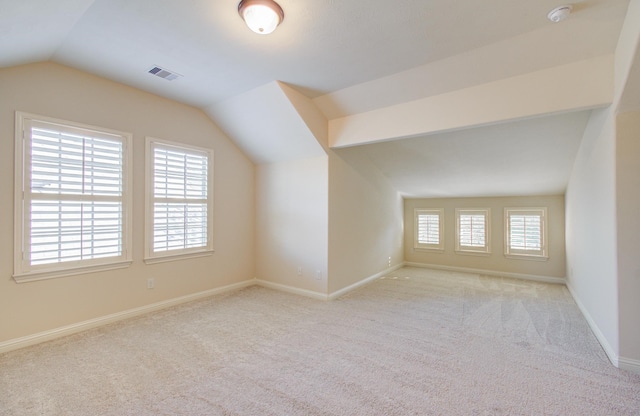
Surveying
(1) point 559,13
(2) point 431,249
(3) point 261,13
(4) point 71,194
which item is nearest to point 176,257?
(4) point 71,194

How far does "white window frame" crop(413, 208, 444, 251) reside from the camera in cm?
644

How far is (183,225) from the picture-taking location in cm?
402

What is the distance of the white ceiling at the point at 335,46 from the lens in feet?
6.88

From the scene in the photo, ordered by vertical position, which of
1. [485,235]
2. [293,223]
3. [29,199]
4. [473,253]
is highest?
[29,199]

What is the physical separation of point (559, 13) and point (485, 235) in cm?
463

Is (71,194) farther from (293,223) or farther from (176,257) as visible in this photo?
(293,223)

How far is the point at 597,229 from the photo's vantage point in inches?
116

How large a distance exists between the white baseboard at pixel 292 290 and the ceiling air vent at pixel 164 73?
10.6ft

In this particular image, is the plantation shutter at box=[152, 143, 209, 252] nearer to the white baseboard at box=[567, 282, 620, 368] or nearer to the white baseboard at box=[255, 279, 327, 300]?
the white baseboard at box=[255, 279, 327, 300]

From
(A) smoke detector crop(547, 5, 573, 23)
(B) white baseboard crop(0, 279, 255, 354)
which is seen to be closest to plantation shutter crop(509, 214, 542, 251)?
(A) smoke detector crop(547, 5, 573, 23)

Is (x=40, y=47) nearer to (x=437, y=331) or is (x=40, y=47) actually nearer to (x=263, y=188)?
(x=263, y=188)

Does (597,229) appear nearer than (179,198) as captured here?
Yes

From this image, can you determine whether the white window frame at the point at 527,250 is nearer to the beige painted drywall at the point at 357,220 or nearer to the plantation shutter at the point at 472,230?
the plantation shutter at the point at 472,230

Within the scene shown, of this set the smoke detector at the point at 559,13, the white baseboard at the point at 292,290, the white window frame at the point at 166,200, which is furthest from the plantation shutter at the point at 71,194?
the smoke detector at the point at 559,13
